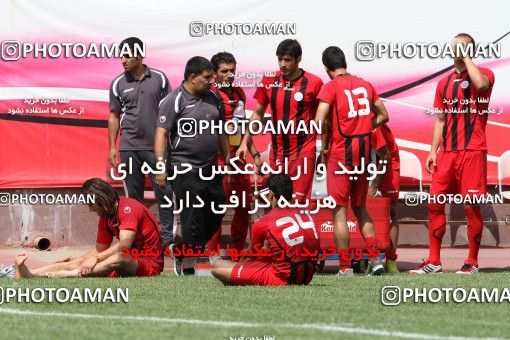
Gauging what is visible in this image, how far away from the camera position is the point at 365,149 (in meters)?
12.5

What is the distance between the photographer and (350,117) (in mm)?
12500

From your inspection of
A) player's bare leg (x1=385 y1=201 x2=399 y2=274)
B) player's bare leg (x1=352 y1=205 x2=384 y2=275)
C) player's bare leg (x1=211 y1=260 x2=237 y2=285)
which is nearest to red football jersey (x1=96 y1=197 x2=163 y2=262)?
player's bare leg (x1=211 y1=260 x2=237 y2=285)

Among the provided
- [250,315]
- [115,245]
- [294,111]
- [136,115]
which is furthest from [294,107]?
[250,315]

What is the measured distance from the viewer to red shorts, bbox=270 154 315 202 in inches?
504

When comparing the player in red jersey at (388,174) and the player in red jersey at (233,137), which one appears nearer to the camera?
the player in red jersey at (388,174)

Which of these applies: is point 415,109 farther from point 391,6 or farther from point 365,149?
point 365,149

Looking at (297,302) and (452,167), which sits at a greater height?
(452,167)

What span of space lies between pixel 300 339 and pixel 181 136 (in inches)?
212

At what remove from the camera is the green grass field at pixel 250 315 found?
7.94 m

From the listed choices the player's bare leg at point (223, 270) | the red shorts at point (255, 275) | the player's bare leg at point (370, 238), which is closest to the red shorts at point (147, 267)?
the player's bare leg at point (223, 270)

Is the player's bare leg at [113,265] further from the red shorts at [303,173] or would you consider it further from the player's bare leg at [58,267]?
the red shorts at [303,173]

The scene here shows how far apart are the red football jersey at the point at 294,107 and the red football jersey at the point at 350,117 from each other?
0.45 metres

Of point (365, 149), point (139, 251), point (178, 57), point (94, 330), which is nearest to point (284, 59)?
point (365, 149)

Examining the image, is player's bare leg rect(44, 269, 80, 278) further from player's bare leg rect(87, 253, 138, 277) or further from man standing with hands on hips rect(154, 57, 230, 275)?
man standing with hands on hips rect(154, 57, 230, 275)
